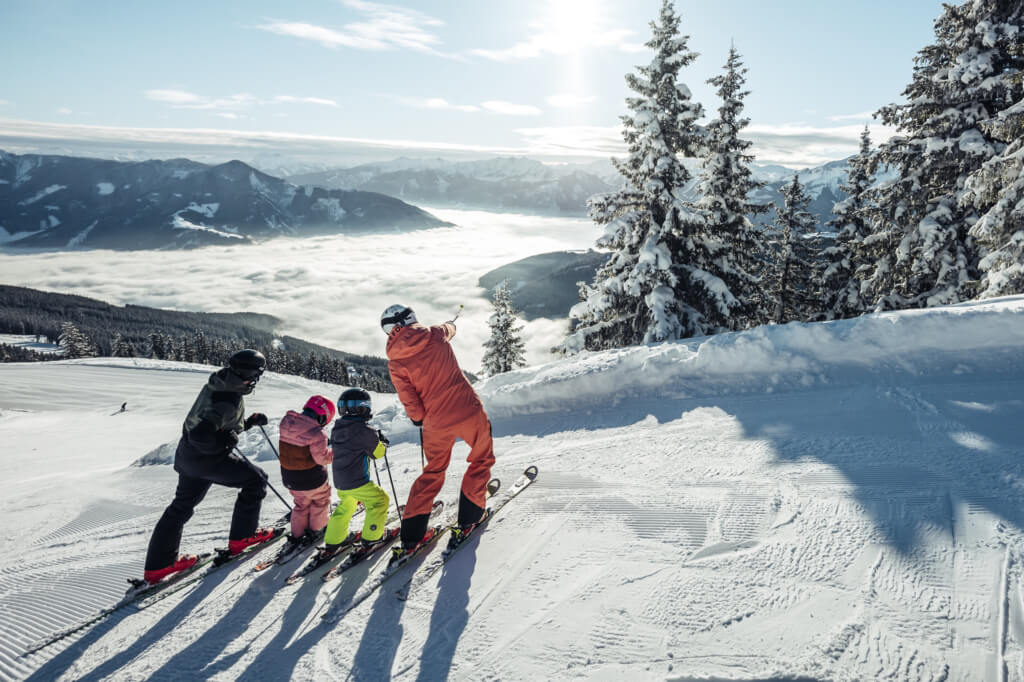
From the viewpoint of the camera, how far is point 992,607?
9.23 feet

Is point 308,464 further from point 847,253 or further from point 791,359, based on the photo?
point 847,253

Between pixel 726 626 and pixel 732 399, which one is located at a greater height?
pixel 732 399

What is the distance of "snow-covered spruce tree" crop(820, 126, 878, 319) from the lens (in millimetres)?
21281

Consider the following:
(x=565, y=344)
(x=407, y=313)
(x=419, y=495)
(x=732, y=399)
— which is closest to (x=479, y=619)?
(x=419, y=495)

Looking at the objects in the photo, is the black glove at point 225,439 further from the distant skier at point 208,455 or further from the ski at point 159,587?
the ski at point 159,587

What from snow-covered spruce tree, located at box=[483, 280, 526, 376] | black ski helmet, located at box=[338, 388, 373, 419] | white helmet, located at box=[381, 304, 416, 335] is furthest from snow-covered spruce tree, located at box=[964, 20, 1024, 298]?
snow-covered spruce tree, located at box=[483, 280, 526, 376]

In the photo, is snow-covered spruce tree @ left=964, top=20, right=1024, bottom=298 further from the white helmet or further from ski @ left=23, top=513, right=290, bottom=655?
ski @ left=23, top=513, right=290, bottom=655

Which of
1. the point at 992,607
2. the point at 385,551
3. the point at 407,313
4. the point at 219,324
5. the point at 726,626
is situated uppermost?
the point at 407,313

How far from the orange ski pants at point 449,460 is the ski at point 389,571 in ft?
0.98

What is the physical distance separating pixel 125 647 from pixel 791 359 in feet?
24.3

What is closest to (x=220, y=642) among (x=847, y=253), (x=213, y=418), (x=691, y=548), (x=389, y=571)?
(x=389, y=571)

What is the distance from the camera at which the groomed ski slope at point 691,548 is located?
2.92 m

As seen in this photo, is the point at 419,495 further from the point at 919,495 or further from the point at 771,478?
the point at 919,495

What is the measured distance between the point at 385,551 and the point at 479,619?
4.80 feet
